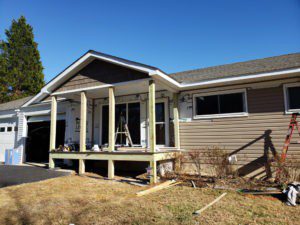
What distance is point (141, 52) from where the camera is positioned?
48.5 feet

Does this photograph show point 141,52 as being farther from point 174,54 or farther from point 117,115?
point 117,115

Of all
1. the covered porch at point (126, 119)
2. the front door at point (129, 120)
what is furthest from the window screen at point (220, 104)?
the front door at point (129, 120)

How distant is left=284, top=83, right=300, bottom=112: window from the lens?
21.4 ft

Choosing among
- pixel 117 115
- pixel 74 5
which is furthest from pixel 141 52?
pixel 117 115

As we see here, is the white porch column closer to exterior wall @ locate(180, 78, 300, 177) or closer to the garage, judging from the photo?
exterior wall @ locate(180, 78, 300, 177)

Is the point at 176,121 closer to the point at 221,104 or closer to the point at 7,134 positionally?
the point at 221,104

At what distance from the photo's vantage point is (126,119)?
31.8 feet

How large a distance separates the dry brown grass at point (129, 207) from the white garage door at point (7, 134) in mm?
7950

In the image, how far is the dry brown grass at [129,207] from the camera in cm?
345

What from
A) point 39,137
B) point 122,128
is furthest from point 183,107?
point 39,137

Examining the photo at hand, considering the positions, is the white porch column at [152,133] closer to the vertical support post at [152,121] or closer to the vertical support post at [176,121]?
the vertical support post at [152,121]

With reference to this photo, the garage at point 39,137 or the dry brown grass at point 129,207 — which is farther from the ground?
the garage at point 39,137

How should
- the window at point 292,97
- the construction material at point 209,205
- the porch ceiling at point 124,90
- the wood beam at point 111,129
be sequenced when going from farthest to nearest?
the porch ceiling at point 124,90 → the wood beam at point 111,129 → the window at point 292,97 → the construction material at point 209,205

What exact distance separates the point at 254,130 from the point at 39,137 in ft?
41.6
